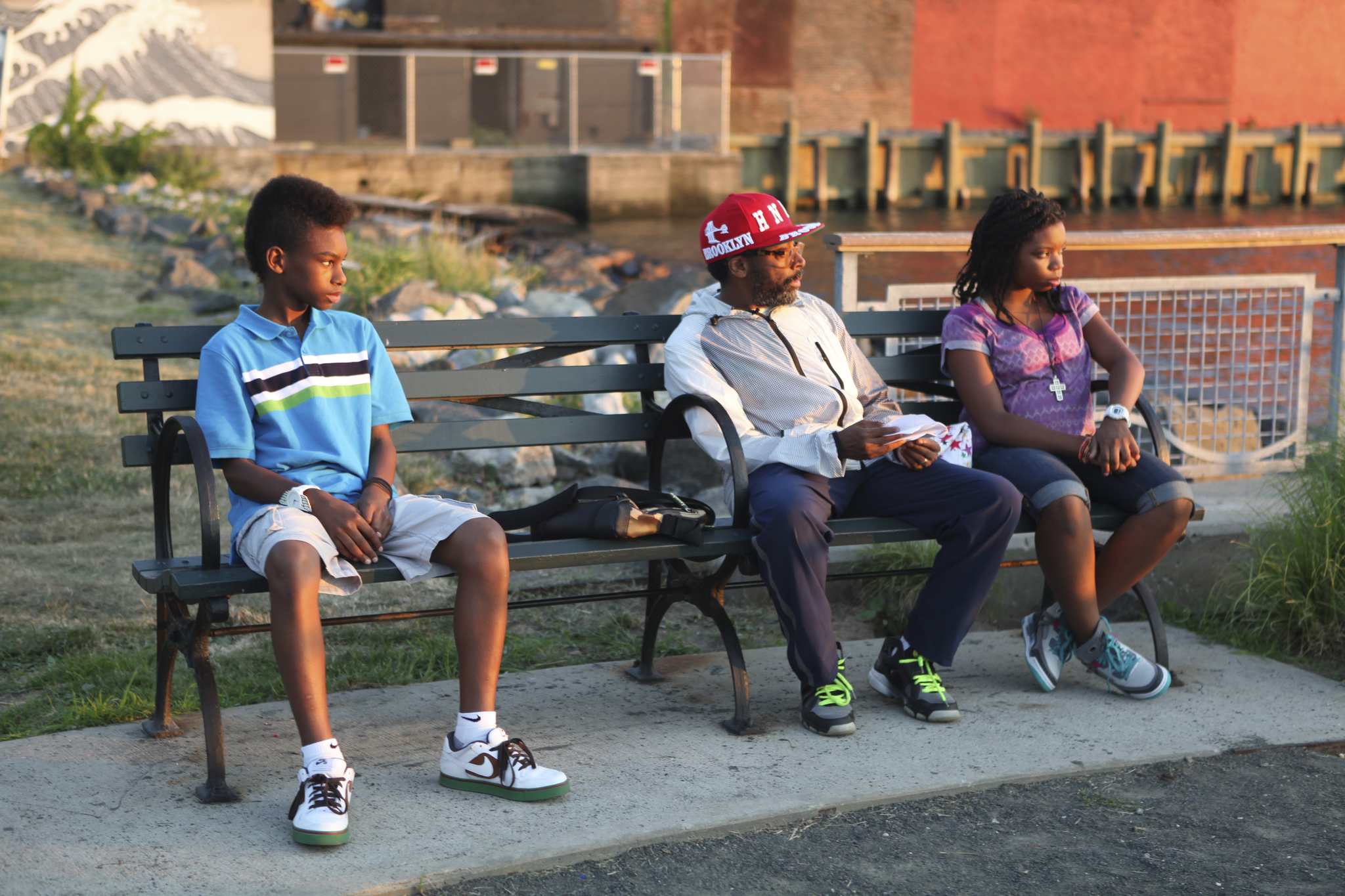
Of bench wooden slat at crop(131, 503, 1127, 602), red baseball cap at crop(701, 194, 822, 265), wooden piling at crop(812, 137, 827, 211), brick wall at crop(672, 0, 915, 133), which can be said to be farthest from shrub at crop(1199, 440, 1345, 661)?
brick wall at crop(672, 0, 915, 133)

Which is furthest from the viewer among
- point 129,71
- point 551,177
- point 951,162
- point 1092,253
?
point 951,162

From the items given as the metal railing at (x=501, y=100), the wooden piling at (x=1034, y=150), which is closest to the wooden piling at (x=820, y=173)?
the metal railing at (x=501, y=100)

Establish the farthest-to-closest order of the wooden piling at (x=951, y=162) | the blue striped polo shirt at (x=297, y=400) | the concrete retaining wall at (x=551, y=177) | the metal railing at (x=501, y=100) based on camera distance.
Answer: the wooden piling at (x=951, y=162) → the metal railing at (x=501, y=100) → the concrete retaining wall at (x=551, y=177) → the blue striped polo shirt at (x=297, y=400)

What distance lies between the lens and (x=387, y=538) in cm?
323

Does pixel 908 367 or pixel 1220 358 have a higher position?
pixel 908 367

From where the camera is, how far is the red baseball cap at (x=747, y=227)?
3.80m

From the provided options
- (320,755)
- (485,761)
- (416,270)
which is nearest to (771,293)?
(485,761)

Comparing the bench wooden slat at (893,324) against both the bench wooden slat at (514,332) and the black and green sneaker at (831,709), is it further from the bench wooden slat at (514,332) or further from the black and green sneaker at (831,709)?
the black and green sneaker at (831,709)

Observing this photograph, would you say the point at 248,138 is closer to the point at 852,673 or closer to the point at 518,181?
the point at 518,181

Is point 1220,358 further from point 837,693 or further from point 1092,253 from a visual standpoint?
point 1092,253

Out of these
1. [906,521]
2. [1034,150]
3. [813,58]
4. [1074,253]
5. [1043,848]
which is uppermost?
[813,58]

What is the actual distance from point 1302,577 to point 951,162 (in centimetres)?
3109

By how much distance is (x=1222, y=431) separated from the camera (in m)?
5.91

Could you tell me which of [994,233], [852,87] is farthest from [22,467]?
[852,87]
